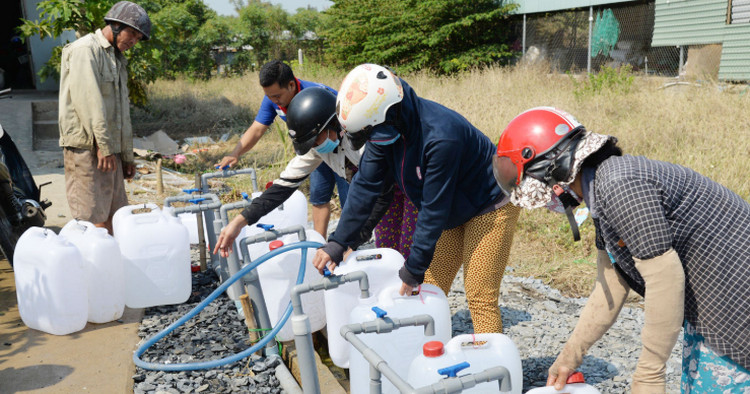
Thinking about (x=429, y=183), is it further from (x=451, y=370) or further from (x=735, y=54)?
(x=735, y=54)

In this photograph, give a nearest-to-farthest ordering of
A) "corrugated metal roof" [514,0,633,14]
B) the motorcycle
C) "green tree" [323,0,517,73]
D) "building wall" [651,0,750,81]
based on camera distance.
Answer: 1. the motorcycle
2. "building wall" [651,0,750,81]
3. "corrugated metal roof" [514,0,633,14]
4. "green tree" [323,0,517,73]

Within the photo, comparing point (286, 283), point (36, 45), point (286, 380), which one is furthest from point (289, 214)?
point (36, 45)

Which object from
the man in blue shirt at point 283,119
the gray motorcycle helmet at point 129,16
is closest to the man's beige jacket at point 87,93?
the gray motorcycle helmet at point 129,16

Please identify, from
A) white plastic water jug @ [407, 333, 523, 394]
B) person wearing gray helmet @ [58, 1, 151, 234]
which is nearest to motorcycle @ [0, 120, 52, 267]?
person wearing gray helmet @ [58, 1, 151, 234]

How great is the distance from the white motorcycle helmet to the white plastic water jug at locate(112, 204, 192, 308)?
6.53 feet

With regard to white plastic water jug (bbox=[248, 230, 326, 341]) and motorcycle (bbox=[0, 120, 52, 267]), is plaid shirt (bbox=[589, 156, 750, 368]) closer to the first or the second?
white plastic water jug (bbox=[248, 230, 326, 341])

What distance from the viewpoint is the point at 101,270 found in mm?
3811

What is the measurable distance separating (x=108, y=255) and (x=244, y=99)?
12.0 metres

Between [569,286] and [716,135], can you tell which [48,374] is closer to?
[569,286]

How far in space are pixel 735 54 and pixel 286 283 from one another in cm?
1402

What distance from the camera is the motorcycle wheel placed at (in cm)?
437

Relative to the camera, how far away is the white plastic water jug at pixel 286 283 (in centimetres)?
338

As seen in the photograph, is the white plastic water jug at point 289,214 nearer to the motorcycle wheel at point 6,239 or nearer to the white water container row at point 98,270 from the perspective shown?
the white water container row at point 98,270

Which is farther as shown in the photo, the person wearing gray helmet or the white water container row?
the person wearing gray helmet
